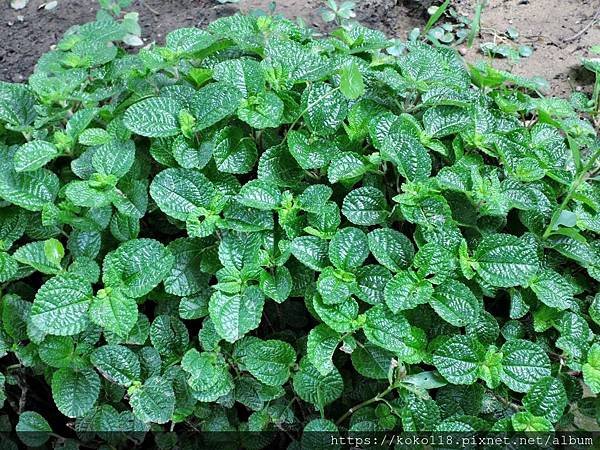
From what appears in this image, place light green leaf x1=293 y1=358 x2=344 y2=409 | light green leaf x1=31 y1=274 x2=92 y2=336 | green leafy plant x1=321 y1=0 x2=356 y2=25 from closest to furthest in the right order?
light green leaf x1=31 y1=274 x2=92 y2=336, light green leaf x1=293 y1=358 x2=344 y2=409, green leafy plant x1=321 y1=0 x2=356 y2=25

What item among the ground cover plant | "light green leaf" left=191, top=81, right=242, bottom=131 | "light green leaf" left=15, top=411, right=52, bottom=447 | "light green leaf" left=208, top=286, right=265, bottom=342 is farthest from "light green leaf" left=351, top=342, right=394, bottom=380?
"light green leaf" left=15, top=411, right=52, bottom=447

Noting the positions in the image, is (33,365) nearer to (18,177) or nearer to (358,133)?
(18,177)

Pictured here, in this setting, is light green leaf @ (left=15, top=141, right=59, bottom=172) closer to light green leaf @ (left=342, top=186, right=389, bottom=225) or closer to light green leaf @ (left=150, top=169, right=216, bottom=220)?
light green leaf @ (left=150, top=169, right=216, bottom=220)

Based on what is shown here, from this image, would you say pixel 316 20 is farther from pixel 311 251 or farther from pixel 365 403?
pixel 365 403

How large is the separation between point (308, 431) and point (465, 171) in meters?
0.60

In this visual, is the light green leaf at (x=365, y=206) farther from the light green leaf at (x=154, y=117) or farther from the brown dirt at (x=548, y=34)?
the brown dirt at (x=548, y=34)

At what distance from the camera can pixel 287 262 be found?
127 cm

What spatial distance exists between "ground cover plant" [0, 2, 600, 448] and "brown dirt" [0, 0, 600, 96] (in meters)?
1.38

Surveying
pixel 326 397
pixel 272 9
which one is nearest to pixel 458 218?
pixel 326 397

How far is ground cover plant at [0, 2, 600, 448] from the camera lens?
1.18m

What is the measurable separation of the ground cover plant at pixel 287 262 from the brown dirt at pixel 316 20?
1381 millimetres

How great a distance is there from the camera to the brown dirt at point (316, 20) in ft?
8.54

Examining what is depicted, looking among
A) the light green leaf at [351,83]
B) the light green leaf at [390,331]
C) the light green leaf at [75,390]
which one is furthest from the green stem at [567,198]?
the light green leaf at [75,390]

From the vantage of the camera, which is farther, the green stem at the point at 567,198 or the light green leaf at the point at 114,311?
the green stem at the point at 567,198
